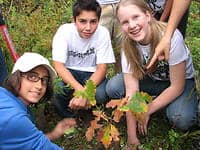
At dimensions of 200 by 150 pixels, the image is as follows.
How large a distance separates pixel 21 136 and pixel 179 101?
1448 millimetres

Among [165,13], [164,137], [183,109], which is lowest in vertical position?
Result: [164,137]

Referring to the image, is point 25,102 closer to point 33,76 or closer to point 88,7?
point 33,76

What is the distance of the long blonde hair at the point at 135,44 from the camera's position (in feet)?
10.0

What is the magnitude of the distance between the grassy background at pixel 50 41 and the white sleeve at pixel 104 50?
0.50 meters

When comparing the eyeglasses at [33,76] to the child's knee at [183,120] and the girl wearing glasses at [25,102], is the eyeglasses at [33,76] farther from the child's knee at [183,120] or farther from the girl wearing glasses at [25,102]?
the child's knee at [183,120]

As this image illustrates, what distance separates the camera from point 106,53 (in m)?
3.55

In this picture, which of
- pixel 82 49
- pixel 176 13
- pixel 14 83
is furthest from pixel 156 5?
pixel 14 83

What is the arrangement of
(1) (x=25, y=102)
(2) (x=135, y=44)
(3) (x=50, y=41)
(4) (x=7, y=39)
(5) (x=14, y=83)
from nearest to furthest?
(5) (x=14, y=83) → (1) (x=25, y=102) → (2) (x=135, y=44) → (4) (x=7, y=39) → (3) (x=50, y=41)

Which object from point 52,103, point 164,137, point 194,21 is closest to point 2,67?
point 52,103

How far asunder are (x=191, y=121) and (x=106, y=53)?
Result: 0.87 meters

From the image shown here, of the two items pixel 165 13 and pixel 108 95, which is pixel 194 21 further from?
pixel 108 95

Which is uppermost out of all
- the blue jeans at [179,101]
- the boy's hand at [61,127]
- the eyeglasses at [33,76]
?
the eyeglasses at [33,76]

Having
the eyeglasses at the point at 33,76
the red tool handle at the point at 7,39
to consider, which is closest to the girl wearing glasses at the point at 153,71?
the eyeglasses at the point at 33,76

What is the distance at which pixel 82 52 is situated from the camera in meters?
3.58
